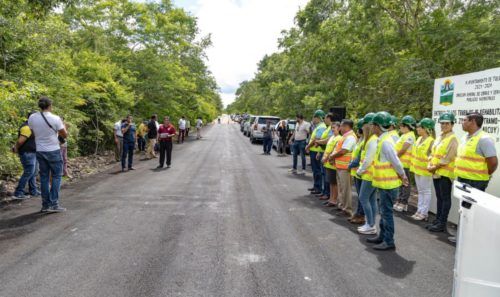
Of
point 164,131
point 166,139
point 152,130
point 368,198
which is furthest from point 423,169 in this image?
point 152,130

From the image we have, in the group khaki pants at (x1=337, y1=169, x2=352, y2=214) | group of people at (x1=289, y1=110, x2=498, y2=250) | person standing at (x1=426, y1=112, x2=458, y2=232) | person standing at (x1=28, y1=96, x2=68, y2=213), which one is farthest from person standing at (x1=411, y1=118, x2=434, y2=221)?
person standing at (x1=28, y1=96, x2=68, y2=213)

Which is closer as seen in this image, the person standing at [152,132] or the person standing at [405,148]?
the person standing at [405,148]

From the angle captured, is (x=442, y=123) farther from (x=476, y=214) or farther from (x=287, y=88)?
(x=287, y=88)

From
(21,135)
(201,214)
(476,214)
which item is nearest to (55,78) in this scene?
(21,135)

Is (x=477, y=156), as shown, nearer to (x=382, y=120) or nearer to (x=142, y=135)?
(x=382, y=120)

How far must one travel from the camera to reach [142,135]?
17672mm

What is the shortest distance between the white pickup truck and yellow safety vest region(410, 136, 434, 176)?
4.92 metres

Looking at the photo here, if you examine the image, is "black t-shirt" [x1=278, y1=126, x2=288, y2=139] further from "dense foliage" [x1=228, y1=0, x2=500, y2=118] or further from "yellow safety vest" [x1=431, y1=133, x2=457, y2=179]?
"yellow safety vest" [x1=431, y1=133, x2=457, y2=179]

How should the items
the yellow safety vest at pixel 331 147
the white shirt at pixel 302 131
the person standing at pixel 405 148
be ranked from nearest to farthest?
the person standing at pixel 405 148
the yellow safety vest at pixel 331 147
the white shirt at pixel 302 131

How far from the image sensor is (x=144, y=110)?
23547mm

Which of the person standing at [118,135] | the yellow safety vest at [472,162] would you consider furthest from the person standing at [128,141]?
the yellow safety vest at [472,162]

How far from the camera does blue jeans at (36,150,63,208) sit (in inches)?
269

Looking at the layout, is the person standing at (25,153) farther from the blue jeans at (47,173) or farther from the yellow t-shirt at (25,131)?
the blue jeans at (47,173)

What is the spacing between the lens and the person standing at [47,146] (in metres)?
6.72
